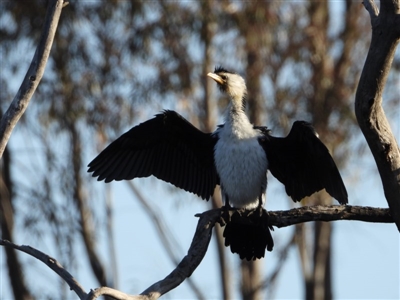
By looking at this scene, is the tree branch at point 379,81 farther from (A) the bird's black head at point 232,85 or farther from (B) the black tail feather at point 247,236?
(A) the bird's black head at point 232,85

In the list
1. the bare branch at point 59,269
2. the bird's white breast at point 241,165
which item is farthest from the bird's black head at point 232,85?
the bare branch at point 59,269

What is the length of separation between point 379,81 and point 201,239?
43.4 inches

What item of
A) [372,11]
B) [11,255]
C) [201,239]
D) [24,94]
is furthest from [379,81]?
[11,255]

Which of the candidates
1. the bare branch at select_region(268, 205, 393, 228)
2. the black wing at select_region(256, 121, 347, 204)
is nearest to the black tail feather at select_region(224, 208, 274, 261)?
the black wing at select_region(256, 121, 347, 204)

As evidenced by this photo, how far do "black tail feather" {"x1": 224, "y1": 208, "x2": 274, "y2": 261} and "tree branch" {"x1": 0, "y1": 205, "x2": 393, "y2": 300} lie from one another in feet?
0.84

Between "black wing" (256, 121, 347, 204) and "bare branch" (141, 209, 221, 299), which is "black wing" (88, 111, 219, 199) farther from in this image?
"bare branch" (141, 209, 221, 299)

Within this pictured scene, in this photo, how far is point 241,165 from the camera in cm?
576

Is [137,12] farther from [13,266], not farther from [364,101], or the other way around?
[364,101]

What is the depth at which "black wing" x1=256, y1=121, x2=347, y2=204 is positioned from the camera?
5.46 metres

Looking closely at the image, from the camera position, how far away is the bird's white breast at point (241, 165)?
5.77 m

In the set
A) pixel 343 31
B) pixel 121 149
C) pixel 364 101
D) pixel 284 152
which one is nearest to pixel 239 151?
pixel 284 152

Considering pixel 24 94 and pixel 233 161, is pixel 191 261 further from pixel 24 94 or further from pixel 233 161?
pixel 24 94

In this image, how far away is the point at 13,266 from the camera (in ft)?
34.9

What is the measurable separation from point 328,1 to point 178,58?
210cm
